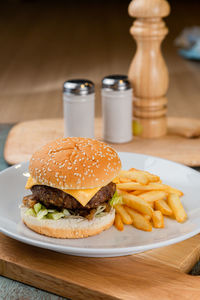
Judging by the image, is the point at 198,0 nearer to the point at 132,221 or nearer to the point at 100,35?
the point at 100,35

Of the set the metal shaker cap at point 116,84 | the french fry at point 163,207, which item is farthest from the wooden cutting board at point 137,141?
the french fry at point 163,207

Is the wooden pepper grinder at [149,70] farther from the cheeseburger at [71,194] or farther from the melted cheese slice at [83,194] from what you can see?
the melted cheese slice at [83,194]

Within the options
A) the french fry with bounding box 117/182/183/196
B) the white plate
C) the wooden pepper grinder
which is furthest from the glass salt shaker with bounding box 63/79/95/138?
the french fry with bounding box 117/182/183/196

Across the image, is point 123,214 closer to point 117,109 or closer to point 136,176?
point 136,176

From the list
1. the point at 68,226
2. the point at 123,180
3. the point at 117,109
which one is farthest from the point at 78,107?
the point at 68,226

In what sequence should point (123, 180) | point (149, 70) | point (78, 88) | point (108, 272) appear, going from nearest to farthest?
1. point (108, 272)
2. point (123, 180)
3. point (78, 88)
4. point (149, 70)

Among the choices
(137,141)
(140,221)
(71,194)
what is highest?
(71,194)

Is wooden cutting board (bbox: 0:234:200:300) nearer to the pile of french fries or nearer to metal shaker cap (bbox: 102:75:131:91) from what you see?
the pile of french fries
